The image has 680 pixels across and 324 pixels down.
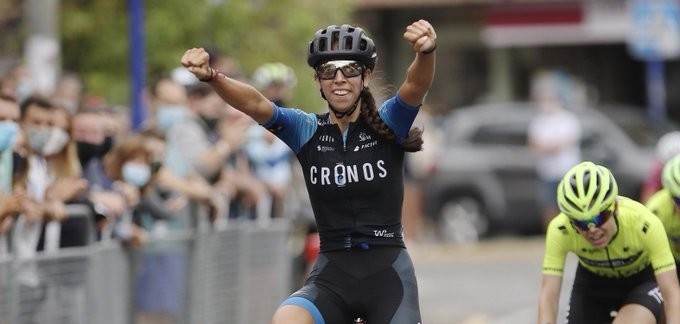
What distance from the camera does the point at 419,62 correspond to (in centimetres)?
773

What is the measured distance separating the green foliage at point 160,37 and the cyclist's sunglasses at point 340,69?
27.4 feet

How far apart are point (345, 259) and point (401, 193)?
43cm

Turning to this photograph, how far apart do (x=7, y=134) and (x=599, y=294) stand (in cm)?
353

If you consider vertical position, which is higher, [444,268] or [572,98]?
[572,98]

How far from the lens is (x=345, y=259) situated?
8016 millimetres

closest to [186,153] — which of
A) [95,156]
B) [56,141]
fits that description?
[95,156]

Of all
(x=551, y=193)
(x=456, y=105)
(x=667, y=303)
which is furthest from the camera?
(x=456, y=105)

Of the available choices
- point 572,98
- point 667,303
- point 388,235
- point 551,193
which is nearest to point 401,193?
point 388,235

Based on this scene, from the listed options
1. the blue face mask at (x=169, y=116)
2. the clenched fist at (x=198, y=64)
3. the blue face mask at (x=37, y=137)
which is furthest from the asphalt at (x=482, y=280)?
the clenched fist at (x=198, y=64)

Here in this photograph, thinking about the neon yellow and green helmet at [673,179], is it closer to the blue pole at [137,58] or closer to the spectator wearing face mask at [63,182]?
the spectator wearing face mask at [63,182]

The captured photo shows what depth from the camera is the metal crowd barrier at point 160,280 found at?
8969 mm

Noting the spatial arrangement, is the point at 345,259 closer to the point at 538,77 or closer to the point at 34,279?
the point at 34,279

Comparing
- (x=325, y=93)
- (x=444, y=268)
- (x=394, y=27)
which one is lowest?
(x=444, y=268)

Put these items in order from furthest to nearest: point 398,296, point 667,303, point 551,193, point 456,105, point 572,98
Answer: point 456,105, point 572,98, point 551,193, point 667,303, point 398,296
